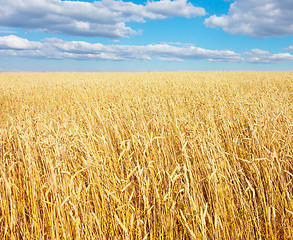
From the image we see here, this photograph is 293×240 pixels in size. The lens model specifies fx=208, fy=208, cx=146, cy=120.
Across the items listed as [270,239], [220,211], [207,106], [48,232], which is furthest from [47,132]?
[207,106]

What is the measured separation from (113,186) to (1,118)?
666 cm

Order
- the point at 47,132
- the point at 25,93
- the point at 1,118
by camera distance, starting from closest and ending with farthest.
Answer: the point at 47,132 < the point at 1,118 < the point at 25,93

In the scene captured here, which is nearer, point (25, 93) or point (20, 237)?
point (20, 237)

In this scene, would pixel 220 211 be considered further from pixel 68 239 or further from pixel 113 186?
pixel 68 239

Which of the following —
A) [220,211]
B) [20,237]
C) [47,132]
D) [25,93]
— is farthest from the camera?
[25,93]

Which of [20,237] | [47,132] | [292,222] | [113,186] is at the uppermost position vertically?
[47,132]

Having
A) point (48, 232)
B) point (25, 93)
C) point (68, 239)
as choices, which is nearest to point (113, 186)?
point (68, 239)

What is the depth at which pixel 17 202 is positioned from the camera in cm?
218

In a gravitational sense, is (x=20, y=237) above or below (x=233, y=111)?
below

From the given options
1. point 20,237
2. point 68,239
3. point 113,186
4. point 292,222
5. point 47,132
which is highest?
point 47,132

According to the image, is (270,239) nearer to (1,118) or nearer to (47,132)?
(47,132)

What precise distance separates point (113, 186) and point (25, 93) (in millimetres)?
9458

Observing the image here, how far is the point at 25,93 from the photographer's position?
31.6 ft

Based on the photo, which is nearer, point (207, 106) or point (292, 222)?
point (292, 222)
